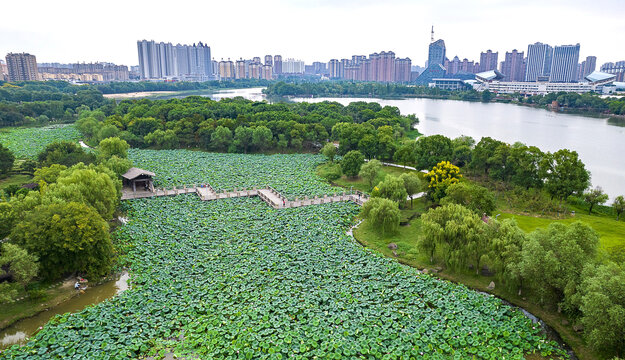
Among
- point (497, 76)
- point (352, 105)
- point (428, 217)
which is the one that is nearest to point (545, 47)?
point (497, 76)

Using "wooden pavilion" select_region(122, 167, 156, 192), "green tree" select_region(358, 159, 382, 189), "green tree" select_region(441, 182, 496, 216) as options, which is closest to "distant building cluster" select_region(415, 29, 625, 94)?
"green tree" select_region(358, 159, 382, 189)

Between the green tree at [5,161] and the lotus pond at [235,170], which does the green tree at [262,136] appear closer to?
the lotus pond at [235,170]

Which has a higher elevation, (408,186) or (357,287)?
(408,186)

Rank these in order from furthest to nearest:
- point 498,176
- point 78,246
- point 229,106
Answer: point 229,106, point 498,176, point 78,246

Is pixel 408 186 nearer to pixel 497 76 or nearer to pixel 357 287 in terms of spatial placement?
pixel 357 287

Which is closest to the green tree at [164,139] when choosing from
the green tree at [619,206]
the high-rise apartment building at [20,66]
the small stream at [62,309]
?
the small stream at [62,309]

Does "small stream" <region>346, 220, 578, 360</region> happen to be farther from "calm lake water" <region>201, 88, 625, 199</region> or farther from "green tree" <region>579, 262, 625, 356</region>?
"calm lake water" <region>201, 88, 625, 199</region>
